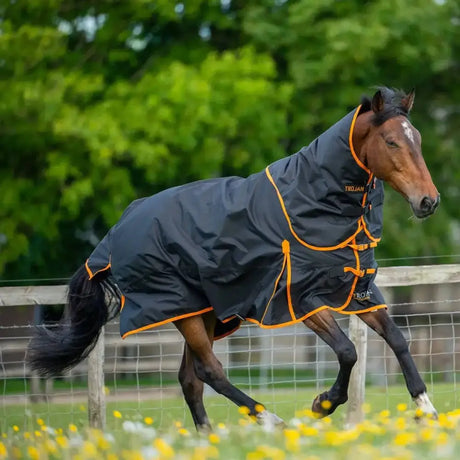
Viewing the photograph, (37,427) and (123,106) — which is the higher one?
(123,106)

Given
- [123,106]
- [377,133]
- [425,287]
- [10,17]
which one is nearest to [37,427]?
[377,133]

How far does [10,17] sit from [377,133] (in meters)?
10.1

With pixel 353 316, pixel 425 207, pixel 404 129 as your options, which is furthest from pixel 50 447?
pixel 353 316

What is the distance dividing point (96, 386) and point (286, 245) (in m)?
2.45

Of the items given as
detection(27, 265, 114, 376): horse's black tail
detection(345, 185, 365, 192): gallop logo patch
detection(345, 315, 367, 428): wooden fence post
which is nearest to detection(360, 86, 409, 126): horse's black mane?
detection(345, 185, 365, 192): gallop logo patch

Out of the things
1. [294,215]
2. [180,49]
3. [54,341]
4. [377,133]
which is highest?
[180,49]

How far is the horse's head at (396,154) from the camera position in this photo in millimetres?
5496

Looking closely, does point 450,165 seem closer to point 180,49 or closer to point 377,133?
point 180,49

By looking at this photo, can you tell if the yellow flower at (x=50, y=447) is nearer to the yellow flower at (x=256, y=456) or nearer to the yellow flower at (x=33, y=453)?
the yellow flower at (x=33, y=453)

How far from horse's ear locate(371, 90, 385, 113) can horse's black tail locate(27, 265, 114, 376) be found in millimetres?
2294

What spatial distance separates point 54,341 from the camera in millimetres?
6805

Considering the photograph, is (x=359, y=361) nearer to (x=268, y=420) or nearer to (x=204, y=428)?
(x=204, y=428)

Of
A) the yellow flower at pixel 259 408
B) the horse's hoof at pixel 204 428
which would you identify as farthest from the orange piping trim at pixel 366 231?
the horse's hoof at pixel 204 428

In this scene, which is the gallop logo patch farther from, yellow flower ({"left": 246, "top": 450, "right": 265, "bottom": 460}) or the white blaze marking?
yellow flower ({"left": 246, "top": 450, "right": 265, "bottom": 460})
